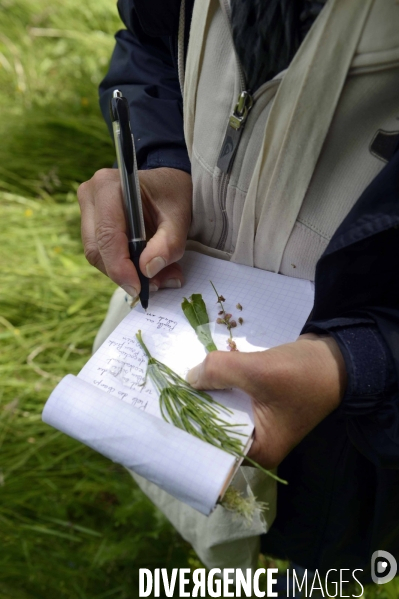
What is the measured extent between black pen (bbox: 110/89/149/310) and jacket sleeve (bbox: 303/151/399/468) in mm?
286

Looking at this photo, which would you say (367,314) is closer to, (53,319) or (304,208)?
(304,208)

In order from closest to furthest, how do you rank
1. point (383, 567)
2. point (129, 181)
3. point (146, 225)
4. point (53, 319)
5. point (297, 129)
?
point (297, 129) → point (129, 181) → point (146, 225) → point (383, 567) → point (53, 319)

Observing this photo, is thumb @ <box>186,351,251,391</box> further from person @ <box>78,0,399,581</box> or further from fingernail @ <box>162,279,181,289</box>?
fingernail @ <box>162,279,181,289</box>

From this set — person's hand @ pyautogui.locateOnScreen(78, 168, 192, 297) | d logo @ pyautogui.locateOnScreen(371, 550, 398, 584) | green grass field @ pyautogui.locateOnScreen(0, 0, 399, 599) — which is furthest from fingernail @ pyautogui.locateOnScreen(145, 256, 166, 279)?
green grass field @ pyautogui.locateOnScreen(0, 0, 399, 599)

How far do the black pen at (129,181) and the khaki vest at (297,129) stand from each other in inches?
4.5

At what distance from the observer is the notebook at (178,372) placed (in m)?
0.59

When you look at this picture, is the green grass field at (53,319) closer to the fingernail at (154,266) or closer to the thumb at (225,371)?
the thumb at (225,371)

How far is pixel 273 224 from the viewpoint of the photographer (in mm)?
720

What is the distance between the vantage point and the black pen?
0.69 metres

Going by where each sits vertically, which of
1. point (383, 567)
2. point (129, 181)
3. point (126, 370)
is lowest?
point (383, 567)

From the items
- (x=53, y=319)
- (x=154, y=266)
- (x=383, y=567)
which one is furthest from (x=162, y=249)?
(x=53, y=319)

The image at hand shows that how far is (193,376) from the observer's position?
683 millimetres

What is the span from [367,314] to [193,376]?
260mm

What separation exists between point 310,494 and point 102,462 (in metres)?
0.90
